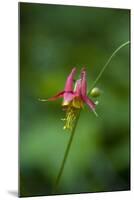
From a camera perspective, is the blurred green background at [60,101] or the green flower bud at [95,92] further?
the green flower bud at [95,92]

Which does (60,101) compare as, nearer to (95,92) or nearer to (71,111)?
(71,111)

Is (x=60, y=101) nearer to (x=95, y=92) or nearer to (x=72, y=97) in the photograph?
(x=72, y=97)

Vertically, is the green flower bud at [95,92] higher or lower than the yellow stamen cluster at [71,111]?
higher

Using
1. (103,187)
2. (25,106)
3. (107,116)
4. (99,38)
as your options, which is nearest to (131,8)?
(99,38)

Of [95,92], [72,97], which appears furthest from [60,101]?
[95,92]
